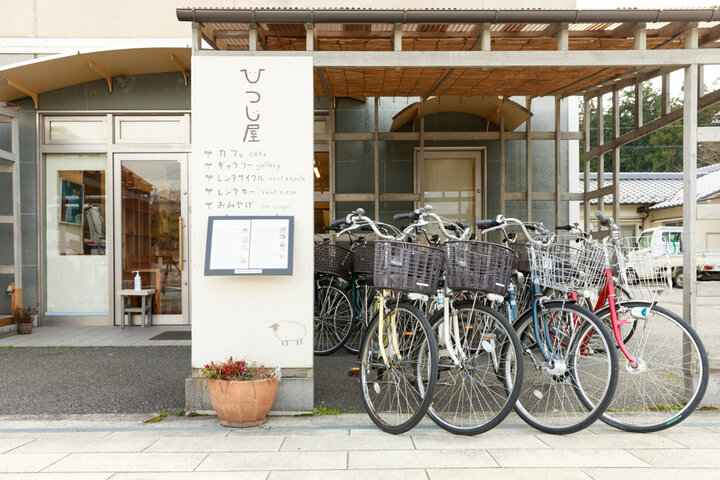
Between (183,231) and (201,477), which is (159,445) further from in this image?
(183,231)

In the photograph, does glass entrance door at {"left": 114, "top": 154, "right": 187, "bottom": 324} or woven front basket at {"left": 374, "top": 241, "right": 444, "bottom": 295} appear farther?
glass entrance door at {"left": 114, "top": 154, "right": 187, "bottom": 324}

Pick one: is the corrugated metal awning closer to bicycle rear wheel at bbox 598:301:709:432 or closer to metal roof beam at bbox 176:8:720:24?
metal roof beam at bbox 176:8:720:24

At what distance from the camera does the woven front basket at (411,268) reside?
3.07 meters

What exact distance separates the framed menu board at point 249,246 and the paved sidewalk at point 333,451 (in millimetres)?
1065

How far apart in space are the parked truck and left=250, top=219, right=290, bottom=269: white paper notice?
2.35 meters

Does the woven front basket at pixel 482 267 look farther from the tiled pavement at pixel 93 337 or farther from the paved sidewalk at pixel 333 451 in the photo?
the tiled pavement at pixel 93 337

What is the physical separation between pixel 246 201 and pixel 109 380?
2236 millimetres

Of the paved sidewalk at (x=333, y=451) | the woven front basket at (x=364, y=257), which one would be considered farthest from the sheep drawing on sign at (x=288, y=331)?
the woven front basket at (x=364, y=257)

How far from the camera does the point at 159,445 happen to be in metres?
3.00

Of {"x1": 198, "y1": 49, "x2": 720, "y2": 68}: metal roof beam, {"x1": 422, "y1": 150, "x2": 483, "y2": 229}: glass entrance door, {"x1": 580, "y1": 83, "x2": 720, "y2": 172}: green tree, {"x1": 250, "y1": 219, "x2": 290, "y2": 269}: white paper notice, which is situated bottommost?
{"x1": 250, "y1": 219, "x2": 290, "y2": 269}: white paper notice

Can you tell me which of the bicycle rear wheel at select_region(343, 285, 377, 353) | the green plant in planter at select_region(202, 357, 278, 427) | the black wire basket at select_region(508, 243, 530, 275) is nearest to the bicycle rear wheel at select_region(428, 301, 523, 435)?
the green plant in planter at select_region(202, 357, 278, 427)

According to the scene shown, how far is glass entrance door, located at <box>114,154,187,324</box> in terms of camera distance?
23.0 feet

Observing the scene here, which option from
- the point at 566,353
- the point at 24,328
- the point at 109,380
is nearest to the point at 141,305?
the point at 24,328

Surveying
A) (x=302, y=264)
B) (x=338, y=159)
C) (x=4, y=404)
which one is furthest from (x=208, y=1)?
(x=4, y=404)
